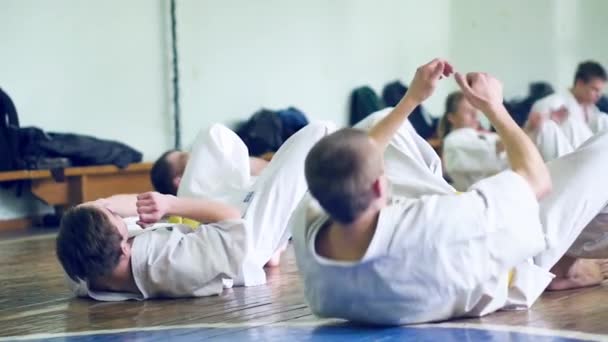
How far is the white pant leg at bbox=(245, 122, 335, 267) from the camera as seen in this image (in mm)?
3406

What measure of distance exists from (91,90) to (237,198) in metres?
3.46

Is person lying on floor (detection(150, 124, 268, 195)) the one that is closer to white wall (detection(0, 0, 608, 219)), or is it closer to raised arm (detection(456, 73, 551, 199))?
raised arm (detection(456, 73, 551, 199))

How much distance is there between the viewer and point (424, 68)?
2504mm

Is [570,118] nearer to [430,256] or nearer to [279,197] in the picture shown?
[279,197]

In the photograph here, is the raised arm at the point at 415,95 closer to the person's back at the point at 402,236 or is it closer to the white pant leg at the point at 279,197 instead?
the person's back at the point at 402,236

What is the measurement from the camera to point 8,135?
243 inches

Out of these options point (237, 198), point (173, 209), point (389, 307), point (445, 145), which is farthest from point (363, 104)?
point (389, 307)

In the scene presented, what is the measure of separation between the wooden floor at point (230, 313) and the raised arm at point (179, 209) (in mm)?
243

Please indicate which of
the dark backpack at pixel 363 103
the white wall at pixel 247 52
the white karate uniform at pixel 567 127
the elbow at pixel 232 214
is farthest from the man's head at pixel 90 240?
the dark backpack at pixel 363 103

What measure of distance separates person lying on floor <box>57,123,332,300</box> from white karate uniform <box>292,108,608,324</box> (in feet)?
2.24

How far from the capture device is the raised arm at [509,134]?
7.73 ft

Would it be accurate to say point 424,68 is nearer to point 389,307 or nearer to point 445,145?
point 389,307

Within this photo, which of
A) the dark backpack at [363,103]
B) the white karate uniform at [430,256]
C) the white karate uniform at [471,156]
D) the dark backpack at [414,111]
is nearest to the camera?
the white karate uniform at [430,256]

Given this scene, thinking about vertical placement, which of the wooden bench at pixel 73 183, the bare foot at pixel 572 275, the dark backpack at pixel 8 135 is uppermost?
the bare foot at pixel 572 275
